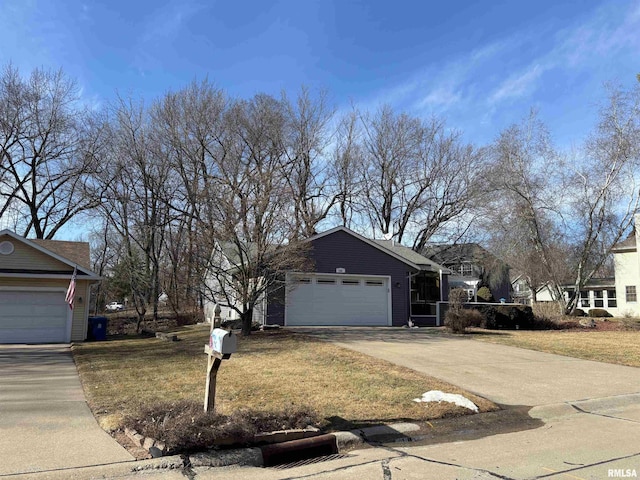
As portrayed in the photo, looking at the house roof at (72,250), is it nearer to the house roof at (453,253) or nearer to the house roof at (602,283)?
the house roof at (453,253)

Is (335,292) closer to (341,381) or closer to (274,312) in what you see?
(274,312)

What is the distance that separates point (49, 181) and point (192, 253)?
61.5ft

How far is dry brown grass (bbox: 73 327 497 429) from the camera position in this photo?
7.07 metres

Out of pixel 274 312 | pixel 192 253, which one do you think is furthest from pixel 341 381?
pixel 274 312

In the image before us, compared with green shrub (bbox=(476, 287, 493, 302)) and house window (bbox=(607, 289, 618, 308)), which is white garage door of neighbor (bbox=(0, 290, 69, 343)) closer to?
green shrub (bbox=(476, 287, 493, 302))

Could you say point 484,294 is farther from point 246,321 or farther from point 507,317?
point 246,321

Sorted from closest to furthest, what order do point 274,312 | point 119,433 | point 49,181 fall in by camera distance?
1. point 119,433
2. point 274,312
3. point 49,181

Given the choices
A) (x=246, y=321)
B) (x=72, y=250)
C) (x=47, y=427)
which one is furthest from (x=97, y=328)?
(x=47, y=427)

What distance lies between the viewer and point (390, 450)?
552 centimetres

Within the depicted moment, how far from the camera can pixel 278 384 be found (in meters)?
8.91

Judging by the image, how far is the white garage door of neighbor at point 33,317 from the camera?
60.2 feet

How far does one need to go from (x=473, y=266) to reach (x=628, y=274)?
10162mm

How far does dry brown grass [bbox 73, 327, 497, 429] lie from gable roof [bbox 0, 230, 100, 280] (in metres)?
6.03

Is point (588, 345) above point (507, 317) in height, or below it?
below
